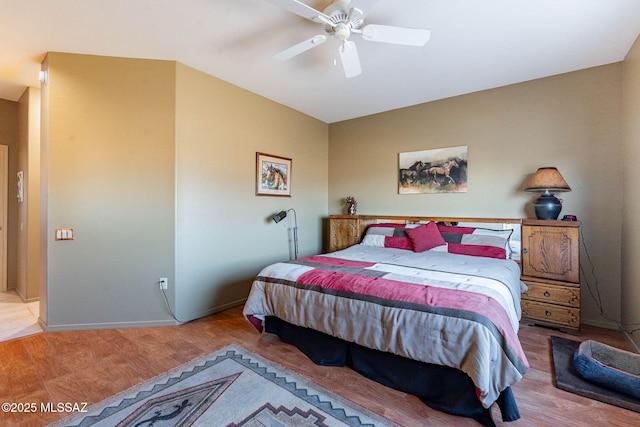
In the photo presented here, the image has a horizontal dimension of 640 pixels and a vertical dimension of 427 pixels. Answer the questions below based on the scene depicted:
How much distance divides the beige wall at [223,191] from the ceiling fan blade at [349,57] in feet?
5.48

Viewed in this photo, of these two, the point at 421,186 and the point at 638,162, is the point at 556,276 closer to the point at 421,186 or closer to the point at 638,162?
the point at 638,162

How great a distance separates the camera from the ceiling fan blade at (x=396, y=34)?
76.5 inches

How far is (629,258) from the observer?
8.54ft

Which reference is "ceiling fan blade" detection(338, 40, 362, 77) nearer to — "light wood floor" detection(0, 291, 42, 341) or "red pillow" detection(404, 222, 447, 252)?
"red pillow" detection(404, 222, 447, 252)

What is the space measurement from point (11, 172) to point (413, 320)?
5496 mm

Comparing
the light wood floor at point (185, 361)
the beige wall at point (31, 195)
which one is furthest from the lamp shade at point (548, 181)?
the beige wall at point (31, 195)

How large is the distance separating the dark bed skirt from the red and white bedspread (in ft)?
0.50

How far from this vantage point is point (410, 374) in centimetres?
183

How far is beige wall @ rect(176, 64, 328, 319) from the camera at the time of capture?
3.02m

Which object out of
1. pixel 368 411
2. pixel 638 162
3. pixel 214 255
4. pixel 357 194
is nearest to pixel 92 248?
pixel 214 255

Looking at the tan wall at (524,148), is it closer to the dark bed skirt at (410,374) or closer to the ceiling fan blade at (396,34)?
the ceiling fan blade at (396,34)

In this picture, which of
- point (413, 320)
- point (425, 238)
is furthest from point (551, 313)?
point (413, 320)

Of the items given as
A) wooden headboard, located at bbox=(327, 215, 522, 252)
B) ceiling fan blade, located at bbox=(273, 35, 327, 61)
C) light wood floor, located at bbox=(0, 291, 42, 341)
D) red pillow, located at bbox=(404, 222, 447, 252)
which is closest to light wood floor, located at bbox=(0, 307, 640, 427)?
light wood floor, located at bbox=(0, 291, 42, 341)

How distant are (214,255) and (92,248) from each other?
1.14m
